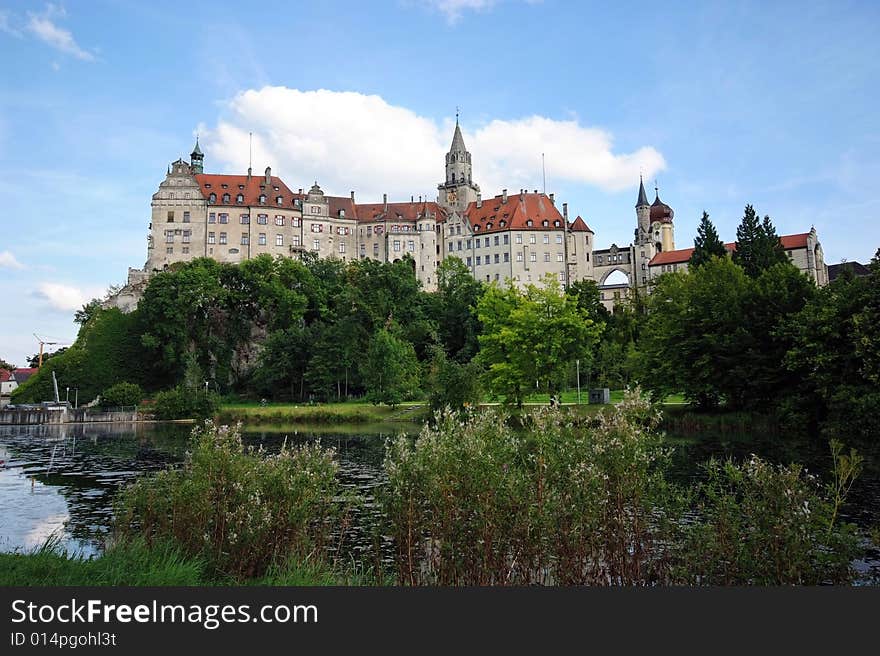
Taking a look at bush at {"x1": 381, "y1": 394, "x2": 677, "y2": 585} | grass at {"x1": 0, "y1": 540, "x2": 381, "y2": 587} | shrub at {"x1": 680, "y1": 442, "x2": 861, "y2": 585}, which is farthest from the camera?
bush at {"x1": 381, "y1": 394, "x2": 677, "y2": 585}

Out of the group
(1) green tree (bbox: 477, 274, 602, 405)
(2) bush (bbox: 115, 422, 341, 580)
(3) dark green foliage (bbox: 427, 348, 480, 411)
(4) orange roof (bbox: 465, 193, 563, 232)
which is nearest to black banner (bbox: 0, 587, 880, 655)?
(2) bush (bbox: 115, 422, 341, 580)

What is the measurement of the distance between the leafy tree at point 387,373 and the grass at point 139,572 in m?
52.0

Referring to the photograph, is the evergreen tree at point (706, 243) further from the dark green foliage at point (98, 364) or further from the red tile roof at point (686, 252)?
the dark green foliage at point (98, 364)

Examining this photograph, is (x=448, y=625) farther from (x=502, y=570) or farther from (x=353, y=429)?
(x=353, y=429)

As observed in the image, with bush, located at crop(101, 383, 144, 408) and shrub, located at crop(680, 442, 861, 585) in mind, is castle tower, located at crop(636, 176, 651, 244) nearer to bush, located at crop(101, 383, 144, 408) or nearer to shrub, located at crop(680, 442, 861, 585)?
bush, located at crop(101, 383, 144, 408)

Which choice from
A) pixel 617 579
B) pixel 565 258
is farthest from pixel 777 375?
pixel 565 258

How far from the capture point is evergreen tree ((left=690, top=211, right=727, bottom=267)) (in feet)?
267

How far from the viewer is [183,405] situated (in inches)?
2665

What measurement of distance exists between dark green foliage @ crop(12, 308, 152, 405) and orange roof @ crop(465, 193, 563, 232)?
63.7 metres

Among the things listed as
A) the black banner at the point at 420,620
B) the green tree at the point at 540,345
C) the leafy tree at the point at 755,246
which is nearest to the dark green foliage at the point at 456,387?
the green tree at the point at 540,345

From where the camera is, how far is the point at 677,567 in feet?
34.9

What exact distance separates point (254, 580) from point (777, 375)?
38.7 m

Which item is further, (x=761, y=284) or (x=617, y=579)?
(x=761, y=284)

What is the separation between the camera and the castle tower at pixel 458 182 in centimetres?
13562
